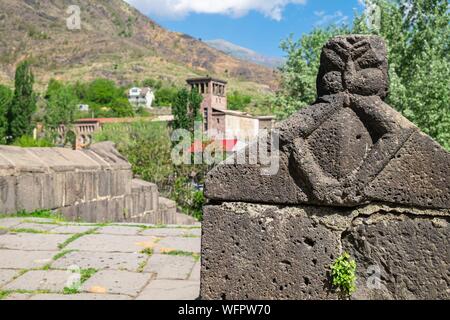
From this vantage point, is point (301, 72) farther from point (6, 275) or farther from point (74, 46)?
point (74, 46)

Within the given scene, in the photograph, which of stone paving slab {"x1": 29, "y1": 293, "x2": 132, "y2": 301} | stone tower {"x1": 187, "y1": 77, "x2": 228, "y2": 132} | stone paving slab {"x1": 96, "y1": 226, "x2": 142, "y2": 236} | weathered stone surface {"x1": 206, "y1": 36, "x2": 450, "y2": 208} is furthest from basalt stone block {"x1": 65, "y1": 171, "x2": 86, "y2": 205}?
stone tower {"x1": 187, "y1": 77, "x2": 228, "y2": 132}

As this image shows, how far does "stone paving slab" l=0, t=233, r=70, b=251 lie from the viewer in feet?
18.3

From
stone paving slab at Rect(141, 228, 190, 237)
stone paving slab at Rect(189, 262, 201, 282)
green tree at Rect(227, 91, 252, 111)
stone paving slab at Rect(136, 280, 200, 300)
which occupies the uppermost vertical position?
green tree at Rect(227, 91, 252, 111)

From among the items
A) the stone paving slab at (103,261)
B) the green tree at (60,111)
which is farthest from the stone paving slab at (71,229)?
the green tree at (60,111)

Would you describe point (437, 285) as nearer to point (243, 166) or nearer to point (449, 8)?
point (243, 166)

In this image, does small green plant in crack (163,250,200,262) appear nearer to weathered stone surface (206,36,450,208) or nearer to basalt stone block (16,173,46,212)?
weathered stone surface (206,36,450,208)

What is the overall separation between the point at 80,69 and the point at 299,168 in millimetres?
109866

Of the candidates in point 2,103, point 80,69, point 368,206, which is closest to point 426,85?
point 368,206

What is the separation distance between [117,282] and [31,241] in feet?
6.35

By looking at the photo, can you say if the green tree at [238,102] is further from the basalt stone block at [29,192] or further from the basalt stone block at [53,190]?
the basalt stone block at [29,192]

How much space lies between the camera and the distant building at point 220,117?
188 ft

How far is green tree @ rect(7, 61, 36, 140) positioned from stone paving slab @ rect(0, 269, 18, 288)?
38.1 metres

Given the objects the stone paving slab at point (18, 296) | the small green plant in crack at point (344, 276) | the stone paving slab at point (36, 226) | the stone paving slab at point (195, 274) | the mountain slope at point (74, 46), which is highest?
the mountain slope at point (74, 46)
